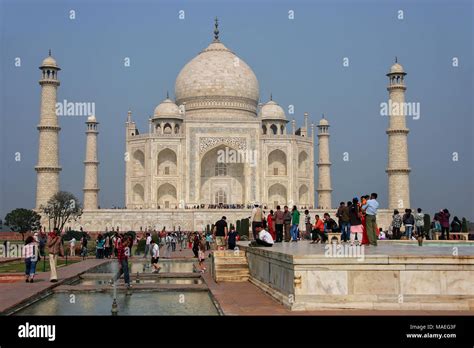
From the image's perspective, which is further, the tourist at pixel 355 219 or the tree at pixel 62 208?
the tree at pixel 62 208

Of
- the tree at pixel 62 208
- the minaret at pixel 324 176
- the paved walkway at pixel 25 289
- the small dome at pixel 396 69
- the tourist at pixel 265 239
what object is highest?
the small dome at pixel 396 69

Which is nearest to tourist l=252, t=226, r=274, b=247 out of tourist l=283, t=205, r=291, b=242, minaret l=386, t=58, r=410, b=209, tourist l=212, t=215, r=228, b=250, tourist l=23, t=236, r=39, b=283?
tourist l=212, t=215, r=228, b=250

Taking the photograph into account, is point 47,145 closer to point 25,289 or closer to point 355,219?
point 25,289

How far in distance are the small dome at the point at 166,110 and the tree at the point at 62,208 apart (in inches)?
322

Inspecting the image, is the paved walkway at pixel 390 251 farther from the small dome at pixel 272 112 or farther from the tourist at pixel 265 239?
the small dome at pixel 272 112

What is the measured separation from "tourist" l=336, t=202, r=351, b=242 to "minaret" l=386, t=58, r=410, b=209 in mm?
20935

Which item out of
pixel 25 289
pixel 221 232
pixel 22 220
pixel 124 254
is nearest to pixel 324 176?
pixel 22 220

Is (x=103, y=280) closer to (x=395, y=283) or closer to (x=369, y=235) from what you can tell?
(x=369, y=235)

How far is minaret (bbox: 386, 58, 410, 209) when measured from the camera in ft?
105

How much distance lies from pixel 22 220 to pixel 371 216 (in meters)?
22.3

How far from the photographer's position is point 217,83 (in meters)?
38.3

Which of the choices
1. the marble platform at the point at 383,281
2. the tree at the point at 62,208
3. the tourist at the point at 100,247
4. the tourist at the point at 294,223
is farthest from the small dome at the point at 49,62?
the marble platform at the point at 383,281

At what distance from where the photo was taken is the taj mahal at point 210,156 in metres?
32.0
